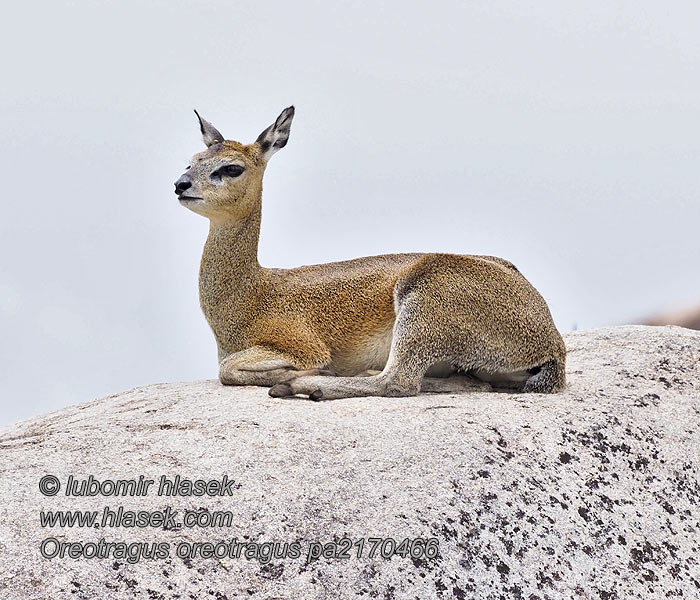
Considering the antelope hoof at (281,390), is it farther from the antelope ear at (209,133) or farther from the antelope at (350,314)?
the antelope ear at (209,133)

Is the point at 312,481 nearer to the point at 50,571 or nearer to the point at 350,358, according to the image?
the point at 50,571

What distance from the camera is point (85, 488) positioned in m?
6.93

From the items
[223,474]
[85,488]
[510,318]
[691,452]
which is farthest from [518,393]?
[85,488]

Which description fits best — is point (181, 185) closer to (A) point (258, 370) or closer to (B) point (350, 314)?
(A) point (258, 370)

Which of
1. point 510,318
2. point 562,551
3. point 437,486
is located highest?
point 510,318

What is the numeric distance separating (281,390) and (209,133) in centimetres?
355

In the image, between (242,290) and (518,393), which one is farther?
(242,290)

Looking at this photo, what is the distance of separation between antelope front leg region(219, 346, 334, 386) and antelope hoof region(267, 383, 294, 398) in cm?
44

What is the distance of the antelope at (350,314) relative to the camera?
31.1 feet

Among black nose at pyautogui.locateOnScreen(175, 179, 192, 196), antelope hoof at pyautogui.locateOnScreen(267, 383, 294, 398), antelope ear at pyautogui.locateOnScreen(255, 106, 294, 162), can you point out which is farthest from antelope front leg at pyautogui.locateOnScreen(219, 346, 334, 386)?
antelope ear at pyautogui.locateOnScreen(255, 106, 294, 162)

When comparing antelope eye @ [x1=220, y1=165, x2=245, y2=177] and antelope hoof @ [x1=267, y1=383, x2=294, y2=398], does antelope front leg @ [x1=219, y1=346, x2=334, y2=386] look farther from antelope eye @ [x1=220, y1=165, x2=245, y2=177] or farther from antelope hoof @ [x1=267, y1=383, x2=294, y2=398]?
antelope eye @ [x1=220, y1=165, x2=245, y2=177]

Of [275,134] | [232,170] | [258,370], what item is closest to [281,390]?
[258,370]

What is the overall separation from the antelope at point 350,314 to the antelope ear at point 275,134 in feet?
0.04

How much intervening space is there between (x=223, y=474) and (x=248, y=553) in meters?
0.82
